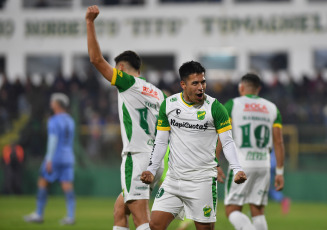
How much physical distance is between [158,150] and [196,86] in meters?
0.71

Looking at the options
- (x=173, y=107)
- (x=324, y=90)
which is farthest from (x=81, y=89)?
(x=173, y=107)

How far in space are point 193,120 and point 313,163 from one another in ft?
43.3

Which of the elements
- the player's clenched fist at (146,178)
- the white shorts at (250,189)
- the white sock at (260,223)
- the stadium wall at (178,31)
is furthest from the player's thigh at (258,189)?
the stadium wall at (178,31)

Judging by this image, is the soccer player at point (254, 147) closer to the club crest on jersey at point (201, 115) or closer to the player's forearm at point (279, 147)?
the player's forearm at point (279, 147)

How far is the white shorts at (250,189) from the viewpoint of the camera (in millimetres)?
8766

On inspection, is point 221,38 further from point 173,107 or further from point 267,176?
point 173,107

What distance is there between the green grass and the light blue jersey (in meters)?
1.21

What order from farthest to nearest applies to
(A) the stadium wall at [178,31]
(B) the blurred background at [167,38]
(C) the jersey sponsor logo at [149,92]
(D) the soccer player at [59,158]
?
(A) the stadium wall at [178,31], (B) the blurred background at [167,38], (D) the soccer player at [59,158], (C) the jersey sponsor logo at [149,92]

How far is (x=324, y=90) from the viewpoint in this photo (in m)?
22.1

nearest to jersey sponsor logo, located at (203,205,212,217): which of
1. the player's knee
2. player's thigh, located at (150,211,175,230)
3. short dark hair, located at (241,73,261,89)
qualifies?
player's thigh, located at (150,211,175,230)

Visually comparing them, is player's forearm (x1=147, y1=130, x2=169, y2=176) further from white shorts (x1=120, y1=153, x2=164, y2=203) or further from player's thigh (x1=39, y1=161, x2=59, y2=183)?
player's thigh (x1=39, y1=161, x2=59, y2=183)

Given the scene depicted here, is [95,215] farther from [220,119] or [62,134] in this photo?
[220,119]

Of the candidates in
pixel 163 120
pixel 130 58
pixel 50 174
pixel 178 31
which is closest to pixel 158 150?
pixel 163 120

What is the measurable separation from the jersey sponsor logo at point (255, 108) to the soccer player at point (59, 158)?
520cm
